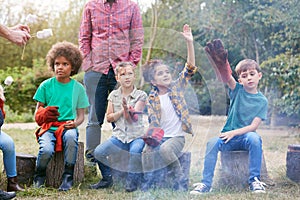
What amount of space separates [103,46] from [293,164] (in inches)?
60.7

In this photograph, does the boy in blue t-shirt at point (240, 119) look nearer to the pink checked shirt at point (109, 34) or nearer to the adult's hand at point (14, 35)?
the pink checked shirt at point (109, 34)

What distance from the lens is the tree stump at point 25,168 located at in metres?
3.46

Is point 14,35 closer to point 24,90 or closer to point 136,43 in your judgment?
point 136,43

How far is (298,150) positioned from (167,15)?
735cm

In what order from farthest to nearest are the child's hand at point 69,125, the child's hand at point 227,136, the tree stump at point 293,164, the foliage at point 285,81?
the foliage at point 285,81 → the tree stump at point 293,164 → the child's hand at point 69,125 → the child's hand at point 227,136

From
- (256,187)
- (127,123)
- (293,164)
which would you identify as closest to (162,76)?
(127,123)

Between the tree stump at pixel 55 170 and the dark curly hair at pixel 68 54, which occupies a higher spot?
the dark curly hair at pixel 68 54

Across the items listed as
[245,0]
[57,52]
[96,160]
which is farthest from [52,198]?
[245,0]

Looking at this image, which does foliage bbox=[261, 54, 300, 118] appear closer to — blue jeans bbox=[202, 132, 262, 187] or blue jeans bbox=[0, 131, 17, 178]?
blue jeans bbox=[202, 132, 262, 187]

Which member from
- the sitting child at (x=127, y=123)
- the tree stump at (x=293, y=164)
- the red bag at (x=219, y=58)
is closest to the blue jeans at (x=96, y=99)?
the sitting child at (x=127, y=123)

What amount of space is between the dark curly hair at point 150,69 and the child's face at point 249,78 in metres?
0.57

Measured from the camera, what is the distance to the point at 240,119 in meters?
3.41

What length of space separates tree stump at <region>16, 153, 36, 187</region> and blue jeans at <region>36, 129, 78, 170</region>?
0.14m

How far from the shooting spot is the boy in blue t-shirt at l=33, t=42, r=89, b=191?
3346 millimetres
